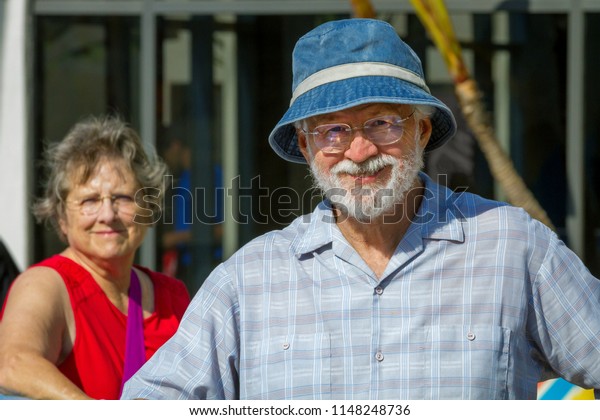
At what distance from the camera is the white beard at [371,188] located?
2.07 metres

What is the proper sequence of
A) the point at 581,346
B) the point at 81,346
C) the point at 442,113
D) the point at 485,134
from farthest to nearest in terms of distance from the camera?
the point at 485,134 < the point at 81,346 < the point at 442,113 < the point at 581,346

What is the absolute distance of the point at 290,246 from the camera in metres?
2.14

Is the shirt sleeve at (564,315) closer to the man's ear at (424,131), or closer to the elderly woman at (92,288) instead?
the man's ear at (424,131)

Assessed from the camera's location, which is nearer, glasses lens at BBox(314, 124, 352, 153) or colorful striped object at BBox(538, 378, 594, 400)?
glasses lens at BBox(314, 124, 352, 153)

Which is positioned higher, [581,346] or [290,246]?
[290,246]

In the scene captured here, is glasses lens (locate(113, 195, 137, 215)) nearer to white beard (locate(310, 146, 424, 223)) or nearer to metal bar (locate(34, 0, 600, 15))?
white beard (locate(310, 146, 424, 223))

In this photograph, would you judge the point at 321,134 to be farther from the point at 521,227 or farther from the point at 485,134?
the point at 485,134

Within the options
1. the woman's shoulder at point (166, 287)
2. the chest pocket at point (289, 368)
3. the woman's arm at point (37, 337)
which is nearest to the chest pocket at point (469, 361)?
the chest pocket at point (289, 368)

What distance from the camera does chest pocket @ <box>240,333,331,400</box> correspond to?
1995 millimetres

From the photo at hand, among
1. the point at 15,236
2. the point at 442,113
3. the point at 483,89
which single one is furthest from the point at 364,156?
the point at 15,236

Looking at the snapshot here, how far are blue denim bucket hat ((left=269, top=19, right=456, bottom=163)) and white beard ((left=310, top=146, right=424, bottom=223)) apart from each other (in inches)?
5.9

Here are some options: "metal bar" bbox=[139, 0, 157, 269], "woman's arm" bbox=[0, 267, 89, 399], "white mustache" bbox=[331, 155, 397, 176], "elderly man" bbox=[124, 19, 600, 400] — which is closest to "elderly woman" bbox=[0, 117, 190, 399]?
"woman's arm" bbox=[0, 267, 89, 399]

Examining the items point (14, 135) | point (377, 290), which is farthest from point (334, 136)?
point (14, 135)

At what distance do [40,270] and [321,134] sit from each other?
4.35 feet
